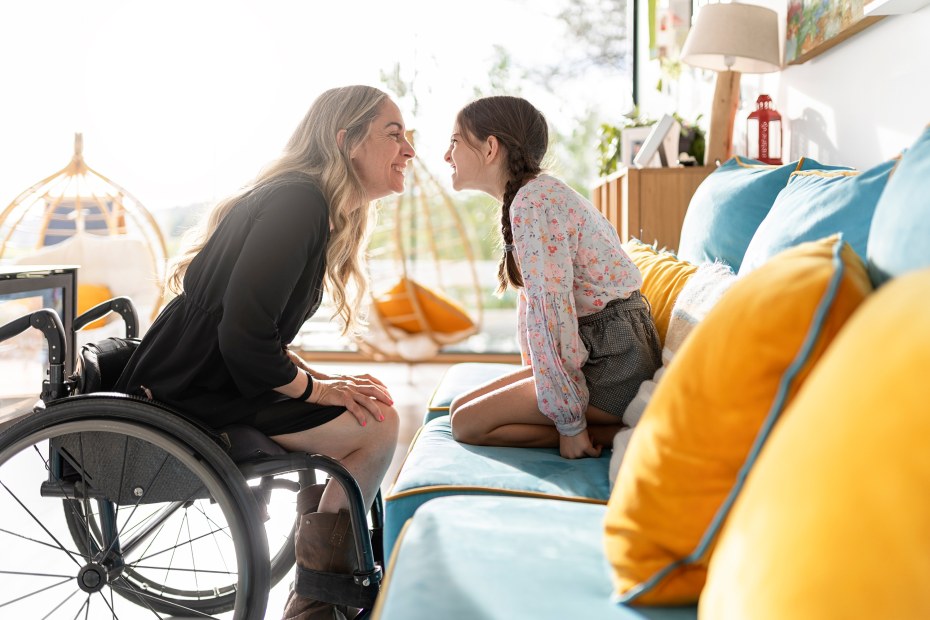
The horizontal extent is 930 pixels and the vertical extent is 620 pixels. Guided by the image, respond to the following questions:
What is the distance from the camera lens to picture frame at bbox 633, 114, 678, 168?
2.97 meters

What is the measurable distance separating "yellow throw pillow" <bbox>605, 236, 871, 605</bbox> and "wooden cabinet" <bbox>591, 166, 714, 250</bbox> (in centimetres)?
202

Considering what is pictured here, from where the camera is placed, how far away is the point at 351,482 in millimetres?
1506

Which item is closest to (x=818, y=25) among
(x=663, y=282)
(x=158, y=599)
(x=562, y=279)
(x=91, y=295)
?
(x=663, y=282)

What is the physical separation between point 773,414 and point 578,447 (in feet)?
2.91

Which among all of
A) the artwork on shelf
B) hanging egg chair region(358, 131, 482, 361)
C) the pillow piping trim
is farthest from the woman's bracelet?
hanging egg chair region(358, 131, 482, 361)

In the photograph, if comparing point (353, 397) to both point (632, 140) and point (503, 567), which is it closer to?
point (503, 567)

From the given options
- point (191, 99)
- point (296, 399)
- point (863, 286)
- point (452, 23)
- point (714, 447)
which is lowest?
point (296, 399)

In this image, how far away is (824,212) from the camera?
4.24 ft

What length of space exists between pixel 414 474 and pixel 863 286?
2.86 ft

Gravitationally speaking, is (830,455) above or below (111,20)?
below

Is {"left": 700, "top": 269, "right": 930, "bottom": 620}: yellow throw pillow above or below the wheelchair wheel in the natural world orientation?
above

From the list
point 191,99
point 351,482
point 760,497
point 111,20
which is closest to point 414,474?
point 351,482

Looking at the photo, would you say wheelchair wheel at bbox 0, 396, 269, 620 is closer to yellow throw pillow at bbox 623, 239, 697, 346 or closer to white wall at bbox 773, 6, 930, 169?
yellow throw pillow at bbox 623, 239, 697, 346

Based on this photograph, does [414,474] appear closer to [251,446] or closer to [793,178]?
[251,446]
